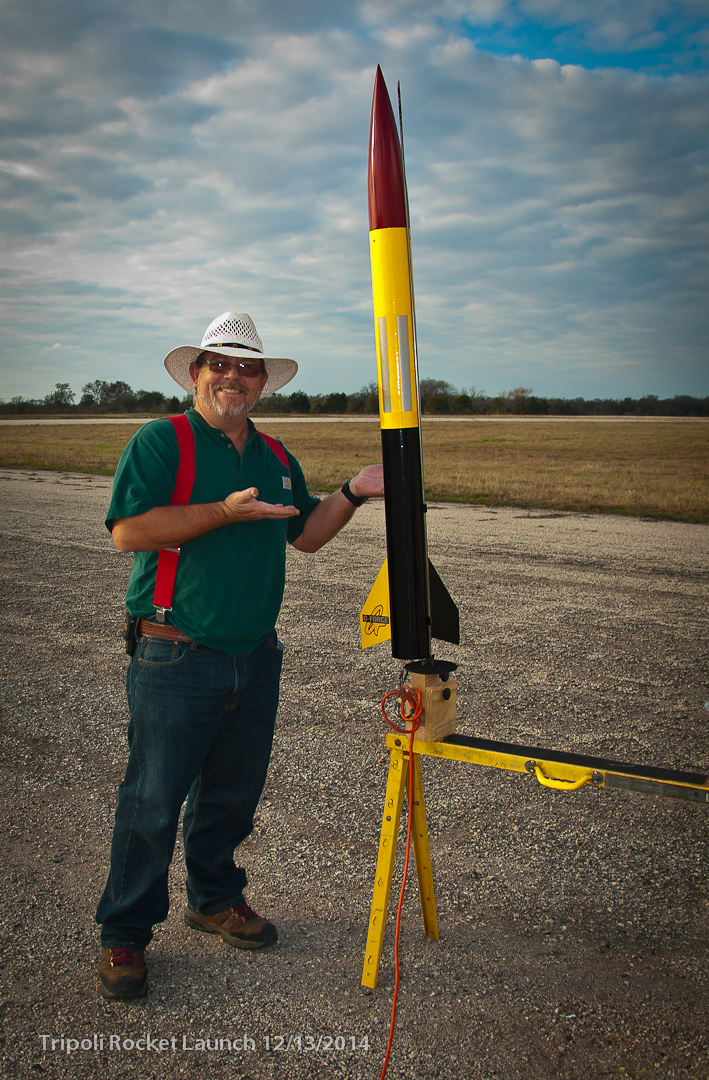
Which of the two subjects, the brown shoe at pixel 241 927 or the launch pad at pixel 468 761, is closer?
the launch pad at pixel 468 761

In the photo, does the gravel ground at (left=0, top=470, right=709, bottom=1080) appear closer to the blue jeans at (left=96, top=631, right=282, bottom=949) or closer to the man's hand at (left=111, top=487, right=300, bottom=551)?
the blue jeans at (left=96, top=631, right=282, bottom=949)

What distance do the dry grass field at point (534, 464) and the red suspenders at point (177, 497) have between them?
13.2 m

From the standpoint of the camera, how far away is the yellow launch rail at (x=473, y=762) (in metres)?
2.49

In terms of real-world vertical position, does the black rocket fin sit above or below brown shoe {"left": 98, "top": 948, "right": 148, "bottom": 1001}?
above

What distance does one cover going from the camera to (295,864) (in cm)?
381

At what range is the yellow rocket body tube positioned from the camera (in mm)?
3145

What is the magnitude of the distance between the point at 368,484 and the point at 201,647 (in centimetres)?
107

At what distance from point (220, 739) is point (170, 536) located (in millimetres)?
950

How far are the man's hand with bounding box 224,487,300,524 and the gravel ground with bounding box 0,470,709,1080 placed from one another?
191 centimetres

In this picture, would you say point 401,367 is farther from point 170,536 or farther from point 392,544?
point 170,536

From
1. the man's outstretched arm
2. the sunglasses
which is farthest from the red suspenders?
the man's outstretched arm

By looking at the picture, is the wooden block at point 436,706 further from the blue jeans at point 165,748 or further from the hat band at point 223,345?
the hat band at point 223,345

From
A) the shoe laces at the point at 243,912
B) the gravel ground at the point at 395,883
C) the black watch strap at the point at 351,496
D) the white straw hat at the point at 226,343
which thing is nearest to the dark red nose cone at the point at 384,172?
the white straw hat at the point at 226,343

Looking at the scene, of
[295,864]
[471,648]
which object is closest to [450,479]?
[471,648]
